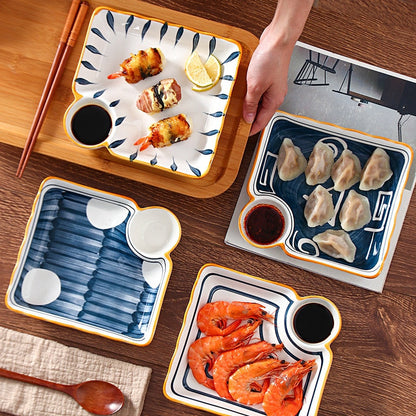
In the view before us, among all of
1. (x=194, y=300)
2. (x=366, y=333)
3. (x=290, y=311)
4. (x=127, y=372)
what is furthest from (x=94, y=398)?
(x=366, y=333)

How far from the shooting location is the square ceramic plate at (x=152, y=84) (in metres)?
1.75

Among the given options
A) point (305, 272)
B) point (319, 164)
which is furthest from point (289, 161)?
point (305, 272)

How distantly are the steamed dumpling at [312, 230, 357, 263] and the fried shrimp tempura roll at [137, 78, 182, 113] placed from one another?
796 millimetres

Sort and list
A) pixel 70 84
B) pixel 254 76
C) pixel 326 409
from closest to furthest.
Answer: pixel 254 76, pixel 70 84, pixel 326 409

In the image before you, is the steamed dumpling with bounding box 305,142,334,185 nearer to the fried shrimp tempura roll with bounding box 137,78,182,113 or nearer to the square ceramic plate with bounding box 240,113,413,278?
the square ceramic plate with bounding box 240,113,413,278

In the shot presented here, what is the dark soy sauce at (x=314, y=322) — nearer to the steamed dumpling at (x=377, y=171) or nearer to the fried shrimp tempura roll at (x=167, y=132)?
the steamed dumpling at (x=377, y=171)

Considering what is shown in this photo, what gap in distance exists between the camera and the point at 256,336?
1.94 m

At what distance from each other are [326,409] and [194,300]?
714mm

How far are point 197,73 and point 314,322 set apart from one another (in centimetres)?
108

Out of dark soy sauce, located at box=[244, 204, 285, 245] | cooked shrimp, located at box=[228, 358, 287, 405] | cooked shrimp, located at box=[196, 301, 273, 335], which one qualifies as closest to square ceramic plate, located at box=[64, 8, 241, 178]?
dark soy sauce, located at box=[244, 204, 285, 245]

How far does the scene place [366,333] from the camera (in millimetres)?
1962

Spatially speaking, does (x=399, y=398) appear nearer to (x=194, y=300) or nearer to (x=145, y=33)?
(x=194, y=300)

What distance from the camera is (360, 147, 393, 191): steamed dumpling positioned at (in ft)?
6.28

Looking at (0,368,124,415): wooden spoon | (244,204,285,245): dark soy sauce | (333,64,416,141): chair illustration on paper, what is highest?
(333,64,416,141): chair illustration on paper
